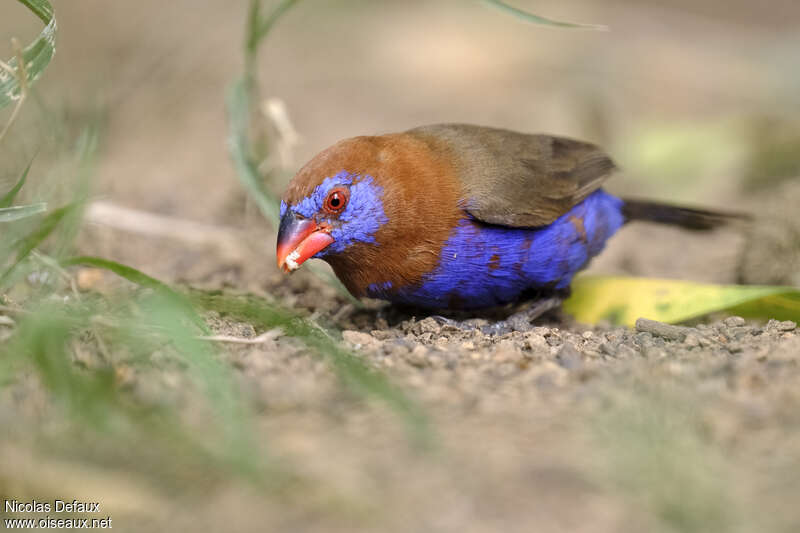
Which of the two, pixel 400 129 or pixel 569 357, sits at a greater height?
pixel 400 129

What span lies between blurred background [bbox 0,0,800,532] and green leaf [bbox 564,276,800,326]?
65 centimetres

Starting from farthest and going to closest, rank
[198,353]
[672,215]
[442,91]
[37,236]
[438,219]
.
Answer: [442,91] < [672,215] < [438,219] < [37,236] < [198,353]

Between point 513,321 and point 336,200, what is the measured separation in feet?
3.12

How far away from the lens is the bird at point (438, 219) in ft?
10.9

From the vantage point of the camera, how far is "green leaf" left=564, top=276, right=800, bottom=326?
3.31 m

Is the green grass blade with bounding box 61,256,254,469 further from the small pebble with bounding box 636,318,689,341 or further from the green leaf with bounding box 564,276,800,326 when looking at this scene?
the green leaf with bounding box 564,276,800,326

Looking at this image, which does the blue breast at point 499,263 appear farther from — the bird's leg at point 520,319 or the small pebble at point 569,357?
the small pebble at point 569,357

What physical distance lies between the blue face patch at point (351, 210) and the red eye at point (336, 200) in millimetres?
14

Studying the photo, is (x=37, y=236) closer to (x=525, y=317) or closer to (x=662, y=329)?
(x=525, y=317)

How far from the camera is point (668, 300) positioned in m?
3.69

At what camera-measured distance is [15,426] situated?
2189 millimetres

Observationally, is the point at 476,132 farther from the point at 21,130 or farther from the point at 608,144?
the point at 608,144

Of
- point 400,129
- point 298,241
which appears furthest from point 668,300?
point 400,129

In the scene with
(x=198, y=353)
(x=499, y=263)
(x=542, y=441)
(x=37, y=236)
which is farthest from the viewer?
(x=499, y=263)
